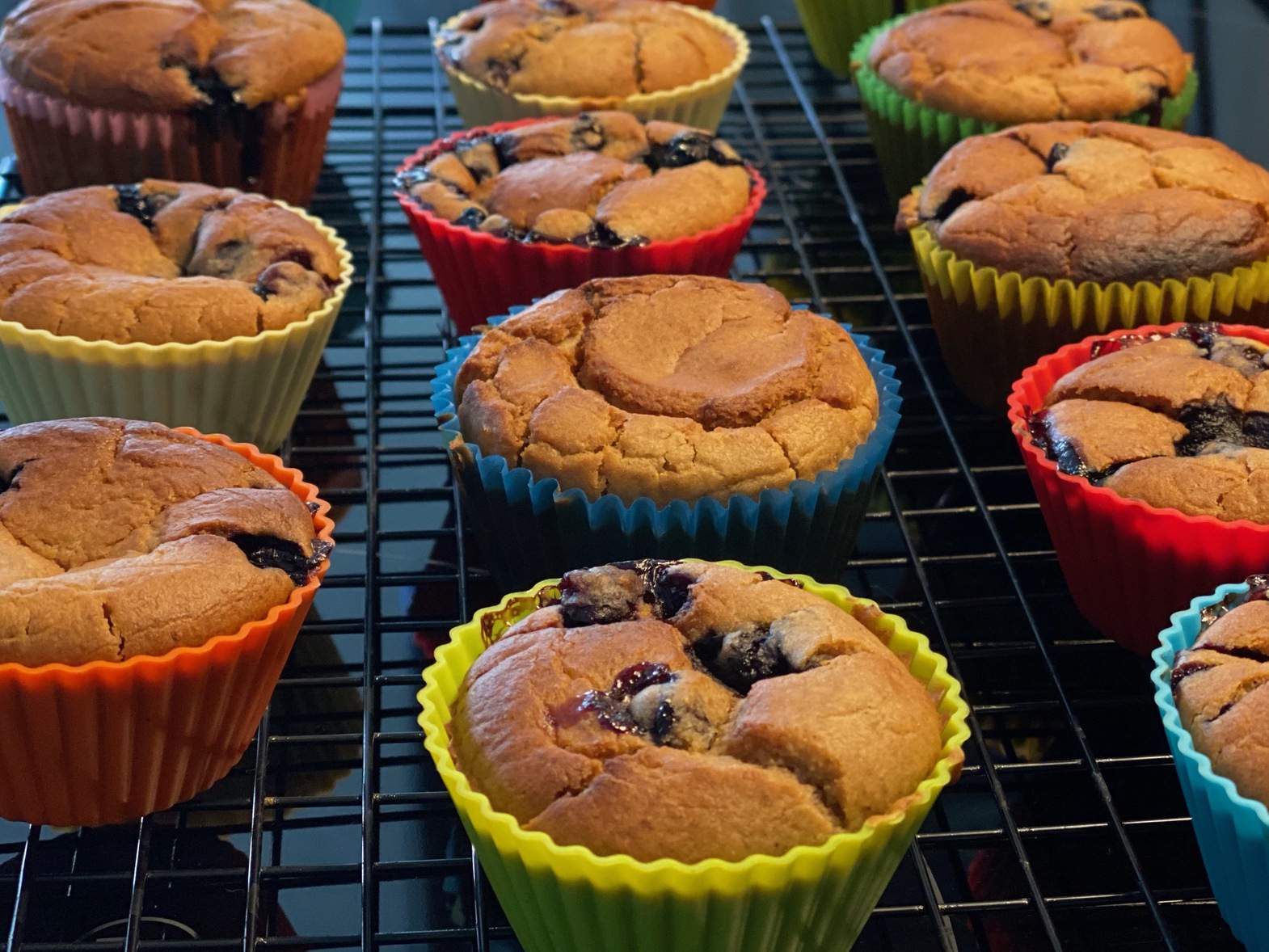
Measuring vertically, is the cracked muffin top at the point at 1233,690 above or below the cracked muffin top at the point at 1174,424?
above

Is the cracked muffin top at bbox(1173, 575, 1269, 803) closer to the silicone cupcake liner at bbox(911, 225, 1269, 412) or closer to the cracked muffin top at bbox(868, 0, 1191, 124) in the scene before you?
the silicone cupcake liner at bbox(911, 225, 1269, 412)

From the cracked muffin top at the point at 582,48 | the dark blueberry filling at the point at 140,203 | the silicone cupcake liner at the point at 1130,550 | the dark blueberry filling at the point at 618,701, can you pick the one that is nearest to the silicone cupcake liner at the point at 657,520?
the silicone cupcake liner at the point at 1130,550

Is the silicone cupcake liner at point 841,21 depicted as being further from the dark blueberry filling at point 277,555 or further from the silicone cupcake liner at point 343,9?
the dark blueberry filling at point 277,555

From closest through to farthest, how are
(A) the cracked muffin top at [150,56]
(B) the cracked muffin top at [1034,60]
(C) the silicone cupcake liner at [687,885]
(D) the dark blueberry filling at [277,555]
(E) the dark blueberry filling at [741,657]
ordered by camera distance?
(C) the silicone cupcake liner at [687,885]
(E) the dark blueberry filling at [741,657]
(D) the dark blueberry filling at [277,555]
(A) the cracked muffin top at [150,56]
(B) the cracked muffin top at [1034,60]

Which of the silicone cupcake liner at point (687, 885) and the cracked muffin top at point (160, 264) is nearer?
the silicone cupcake liner at point (687, 885)

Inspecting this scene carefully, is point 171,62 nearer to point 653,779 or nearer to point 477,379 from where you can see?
point 477,379

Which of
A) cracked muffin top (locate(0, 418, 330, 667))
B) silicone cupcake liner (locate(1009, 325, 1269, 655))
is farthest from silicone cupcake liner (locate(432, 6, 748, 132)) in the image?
cracked muffin top (locate(0, 418, 330, 667))

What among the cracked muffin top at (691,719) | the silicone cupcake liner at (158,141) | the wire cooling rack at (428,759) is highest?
the cracked muffin top at (691,719)
